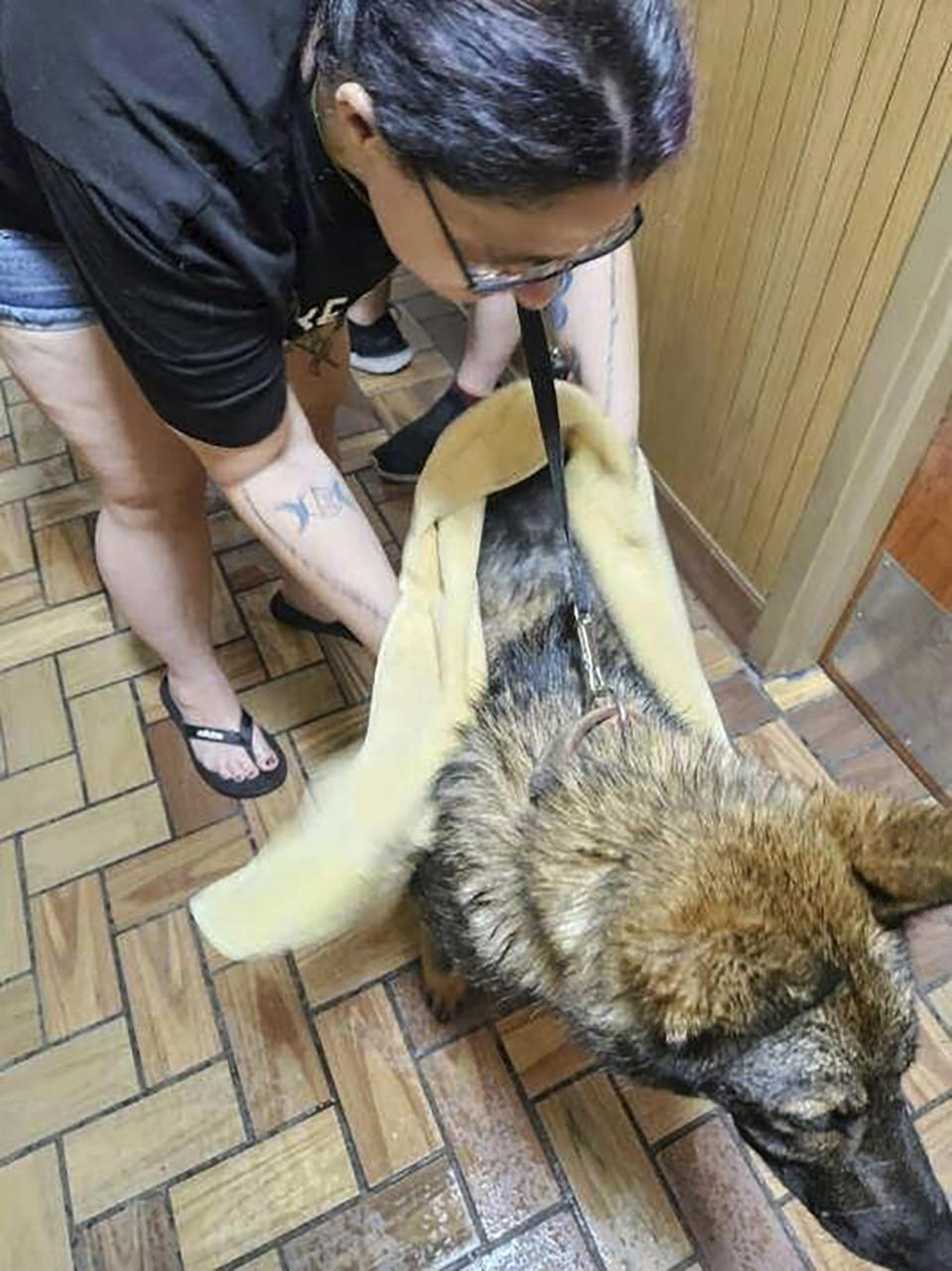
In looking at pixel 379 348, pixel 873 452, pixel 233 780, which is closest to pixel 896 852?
pixel 873 452

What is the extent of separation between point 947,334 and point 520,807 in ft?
2.78

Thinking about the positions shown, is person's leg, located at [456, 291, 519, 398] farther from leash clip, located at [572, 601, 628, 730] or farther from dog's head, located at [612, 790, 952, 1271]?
dog's head, located at [612, 790, 952, 1271]

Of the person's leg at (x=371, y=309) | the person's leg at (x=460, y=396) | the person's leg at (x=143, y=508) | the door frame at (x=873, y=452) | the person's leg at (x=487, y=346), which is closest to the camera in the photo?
the person's leg at (x=143, y=508)

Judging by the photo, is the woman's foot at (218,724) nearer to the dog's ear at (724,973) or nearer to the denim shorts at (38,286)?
the denim shorts at (38,286)

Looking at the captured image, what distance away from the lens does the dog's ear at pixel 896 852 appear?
843mm

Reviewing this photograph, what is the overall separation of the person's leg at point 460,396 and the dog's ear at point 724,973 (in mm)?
1281

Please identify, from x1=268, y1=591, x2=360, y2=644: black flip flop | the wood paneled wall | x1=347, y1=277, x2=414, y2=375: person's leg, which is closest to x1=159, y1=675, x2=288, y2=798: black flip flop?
x1=268, y1=591, x2=360, y2=644: black flip flop

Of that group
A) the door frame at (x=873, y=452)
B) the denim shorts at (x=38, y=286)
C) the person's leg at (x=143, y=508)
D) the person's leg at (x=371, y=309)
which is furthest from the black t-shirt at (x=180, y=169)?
the person's leg at (x=371, y=309)

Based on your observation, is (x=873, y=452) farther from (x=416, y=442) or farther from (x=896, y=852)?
(x=416, y=442)

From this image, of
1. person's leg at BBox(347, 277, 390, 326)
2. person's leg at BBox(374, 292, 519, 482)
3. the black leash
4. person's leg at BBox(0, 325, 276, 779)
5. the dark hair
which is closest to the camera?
the dark hair

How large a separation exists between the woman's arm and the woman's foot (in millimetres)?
810

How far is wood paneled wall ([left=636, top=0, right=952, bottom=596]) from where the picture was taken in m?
1.21

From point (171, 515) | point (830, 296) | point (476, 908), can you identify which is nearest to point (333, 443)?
point (171, 515)

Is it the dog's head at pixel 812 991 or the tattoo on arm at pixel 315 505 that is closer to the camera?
the dog's head at pixel 812 991
